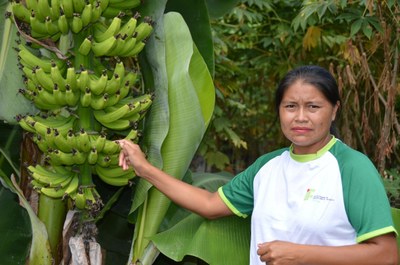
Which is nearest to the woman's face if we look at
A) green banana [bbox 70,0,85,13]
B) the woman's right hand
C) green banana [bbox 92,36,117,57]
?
the woman's right hand

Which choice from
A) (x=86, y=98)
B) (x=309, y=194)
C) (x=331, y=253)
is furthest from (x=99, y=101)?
(x=331, y=253)

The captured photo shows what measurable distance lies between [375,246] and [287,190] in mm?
273

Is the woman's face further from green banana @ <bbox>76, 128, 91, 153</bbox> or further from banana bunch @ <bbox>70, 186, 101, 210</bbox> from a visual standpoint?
banana bunch @ <bbox>70, 186, 101, 210</bbox>

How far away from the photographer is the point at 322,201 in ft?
5.45

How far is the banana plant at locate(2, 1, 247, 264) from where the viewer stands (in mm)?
2125

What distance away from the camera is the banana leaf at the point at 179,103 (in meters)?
2.21

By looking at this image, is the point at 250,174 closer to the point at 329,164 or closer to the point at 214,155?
A: the point at 329,164

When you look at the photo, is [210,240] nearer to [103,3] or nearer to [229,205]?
[229,205]

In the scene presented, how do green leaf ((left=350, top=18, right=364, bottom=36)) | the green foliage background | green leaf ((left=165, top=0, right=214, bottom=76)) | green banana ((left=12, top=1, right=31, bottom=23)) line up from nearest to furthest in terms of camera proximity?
1. green banana ((left=12, top=1, right=31, bottom=23))
2. green leaf ((left=165, top=0, right=214, bottom=76))
3. the green foliage background
4. green leaf ((left=350, top=18, right=364, bottom=36))

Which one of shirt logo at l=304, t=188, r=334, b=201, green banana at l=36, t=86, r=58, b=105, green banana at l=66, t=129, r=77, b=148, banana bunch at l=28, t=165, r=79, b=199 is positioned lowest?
banana bunch at l=28, t=165, r=79, b=199

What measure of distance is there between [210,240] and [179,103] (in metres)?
0.46

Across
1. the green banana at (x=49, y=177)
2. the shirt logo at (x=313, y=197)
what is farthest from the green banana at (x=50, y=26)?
the shirt logo at (x=313, y=197)

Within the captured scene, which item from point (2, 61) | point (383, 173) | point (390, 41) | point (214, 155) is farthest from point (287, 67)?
point (2, 61)

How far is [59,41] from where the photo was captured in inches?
86.3
